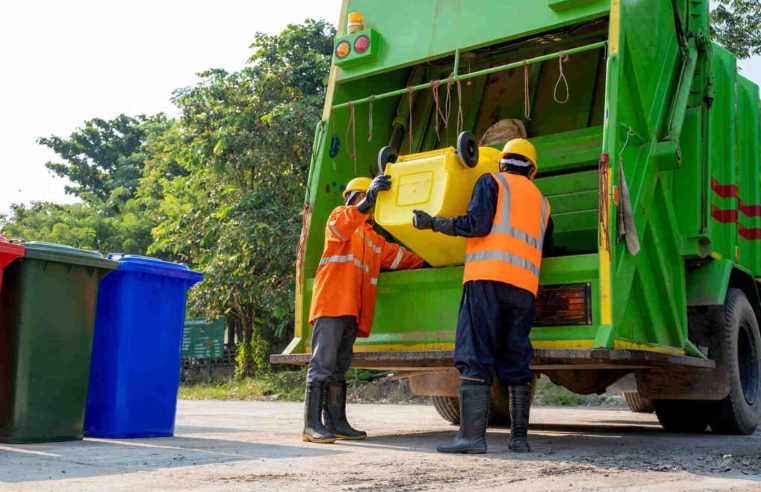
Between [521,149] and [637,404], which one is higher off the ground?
[521,149]

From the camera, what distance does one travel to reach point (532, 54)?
616 centimetres

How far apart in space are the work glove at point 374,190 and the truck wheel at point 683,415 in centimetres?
255

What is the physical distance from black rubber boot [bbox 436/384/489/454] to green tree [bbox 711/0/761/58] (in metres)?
10.9

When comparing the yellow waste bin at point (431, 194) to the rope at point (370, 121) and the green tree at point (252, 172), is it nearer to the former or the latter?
the rope at point (370, 121)

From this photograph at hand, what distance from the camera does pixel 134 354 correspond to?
500 cm

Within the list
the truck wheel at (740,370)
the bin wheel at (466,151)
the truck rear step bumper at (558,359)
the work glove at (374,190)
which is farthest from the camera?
the truck wheel at (740,370)

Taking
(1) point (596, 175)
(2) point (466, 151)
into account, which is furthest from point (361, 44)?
(1) point (596, 175)

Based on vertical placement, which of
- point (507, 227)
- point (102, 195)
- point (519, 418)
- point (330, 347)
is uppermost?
point (102, 195)

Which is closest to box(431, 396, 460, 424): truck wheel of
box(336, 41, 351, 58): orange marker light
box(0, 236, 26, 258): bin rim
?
box(336, 41, 351, 58): orange marker light

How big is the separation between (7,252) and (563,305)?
2833 mm

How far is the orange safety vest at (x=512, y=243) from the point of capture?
4414 mm

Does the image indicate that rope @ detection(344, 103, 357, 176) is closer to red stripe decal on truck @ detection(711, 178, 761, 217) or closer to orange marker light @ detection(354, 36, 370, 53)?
orange marker light @ detection(354, 36, 370, 53)

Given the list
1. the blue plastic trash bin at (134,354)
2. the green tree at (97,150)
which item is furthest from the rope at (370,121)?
the green tree at (97,150)

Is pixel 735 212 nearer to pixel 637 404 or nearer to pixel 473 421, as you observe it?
pixel 473 421
